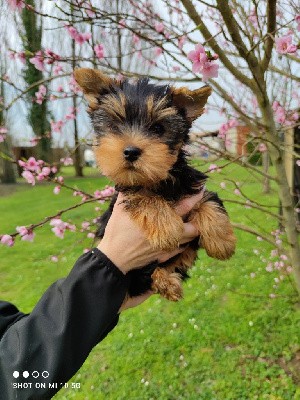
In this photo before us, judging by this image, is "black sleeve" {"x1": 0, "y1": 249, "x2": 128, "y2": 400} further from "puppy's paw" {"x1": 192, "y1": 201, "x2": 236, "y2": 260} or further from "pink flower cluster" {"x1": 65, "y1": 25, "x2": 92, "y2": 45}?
"pink flower cluster" {"x1": 65, "y1": 25, "x2": 92, "y2": 45}

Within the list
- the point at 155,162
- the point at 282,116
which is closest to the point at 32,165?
the point at 155,162

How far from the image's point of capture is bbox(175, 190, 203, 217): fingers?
198cm

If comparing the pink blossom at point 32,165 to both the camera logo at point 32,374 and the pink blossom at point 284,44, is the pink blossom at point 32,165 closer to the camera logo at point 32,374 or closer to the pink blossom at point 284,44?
the pink blossom at point 284,44

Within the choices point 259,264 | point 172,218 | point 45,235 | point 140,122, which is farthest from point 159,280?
point 45,235

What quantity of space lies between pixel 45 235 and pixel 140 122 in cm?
1049

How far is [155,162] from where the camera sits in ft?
5.70

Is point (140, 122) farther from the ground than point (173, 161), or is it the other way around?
point (140, 122)

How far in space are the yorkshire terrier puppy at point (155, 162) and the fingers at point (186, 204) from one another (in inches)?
1.1

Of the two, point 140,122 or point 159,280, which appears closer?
point 140,122

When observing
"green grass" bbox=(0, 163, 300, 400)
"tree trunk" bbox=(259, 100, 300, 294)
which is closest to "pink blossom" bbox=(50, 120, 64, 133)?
"green grass" bbox=(0, 163, 300, 400)

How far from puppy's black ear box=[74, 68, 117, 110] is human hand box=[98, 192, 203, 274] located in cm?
56

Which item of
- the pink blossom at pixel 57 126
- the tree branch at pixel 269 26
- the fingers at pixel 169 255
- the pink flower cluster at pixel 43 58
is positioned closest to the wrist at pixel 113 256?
the fingers at pixel 169 255

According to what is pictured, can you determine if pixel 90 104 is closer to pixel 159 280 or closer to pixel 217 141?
pixel 159 280

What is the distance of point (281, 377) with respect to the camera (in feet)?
13.5
